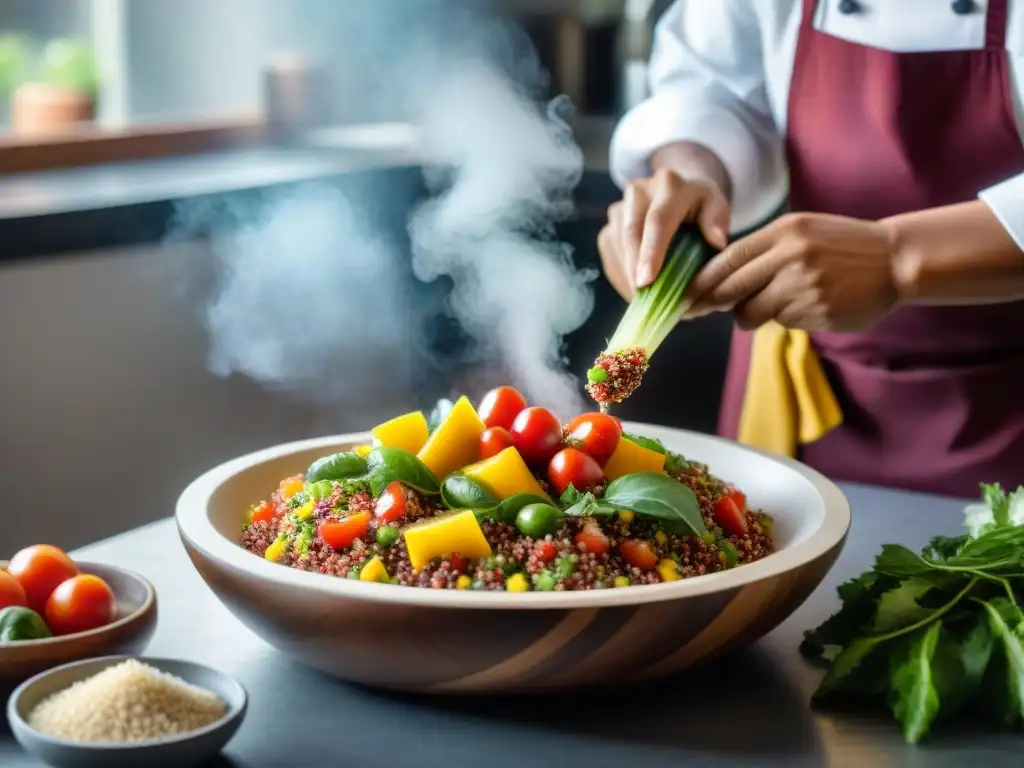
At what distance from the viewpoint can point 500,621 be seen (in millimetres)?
997

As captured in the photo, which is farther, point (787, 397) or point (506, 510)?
point (787, 397)

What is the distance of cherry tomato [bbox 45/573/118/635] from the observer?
1.12 metres

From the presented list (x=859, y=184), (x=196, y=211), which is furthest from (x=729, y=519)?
(x=196, y=211)

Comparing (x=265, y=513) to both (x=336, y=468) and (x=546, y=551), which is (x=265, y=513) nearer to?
(x=336, y=468)

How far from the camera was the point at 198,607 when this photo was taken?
1331 mm

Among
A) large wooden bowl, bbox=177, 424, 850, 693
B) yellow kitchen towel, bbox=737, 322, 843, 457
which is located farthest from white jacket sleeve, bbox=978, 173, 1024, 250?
large wooden bowl, bbox=177, 424, 850, 693

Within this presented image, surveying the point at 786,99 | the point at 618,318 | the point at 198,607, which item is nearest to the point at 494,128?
the point at 618,318

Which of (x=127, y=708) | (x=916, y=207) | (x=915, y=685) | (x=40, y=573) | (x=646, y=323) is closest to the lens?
(x=127, y=708)

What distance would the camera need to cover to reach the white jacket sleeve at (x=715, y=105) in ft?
→ 6.95

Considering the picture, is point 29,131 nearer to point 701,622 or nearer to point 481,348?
point 481,348

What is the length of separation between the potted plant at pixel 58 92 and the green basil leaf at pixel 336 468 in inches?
80.0

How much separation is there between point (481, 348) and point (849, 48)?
4.88ft

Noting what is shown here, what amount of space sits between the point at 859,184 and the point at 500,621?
4.23 ft

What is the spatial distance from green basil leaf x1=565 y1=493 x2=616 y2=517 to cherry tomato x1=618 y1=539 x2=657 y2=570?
31 millimetres
